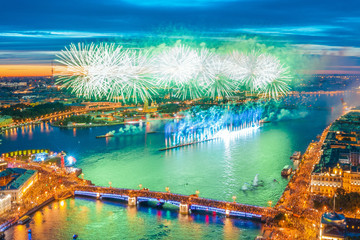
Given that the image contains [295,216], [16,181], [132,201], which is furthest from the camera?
[16,181]

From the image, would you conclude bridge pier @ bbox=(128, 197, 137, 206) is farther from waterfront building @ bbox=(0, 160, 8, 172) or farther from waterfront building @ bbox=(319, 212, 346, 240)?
waterfront building @ bbox=(0, 160, 8, 172)

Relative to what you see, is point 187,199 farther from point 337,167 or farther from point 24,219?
point 337,167

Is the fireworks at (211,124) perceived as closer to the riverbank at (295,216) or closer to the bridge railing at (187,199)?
the bridge railing at (187,199)

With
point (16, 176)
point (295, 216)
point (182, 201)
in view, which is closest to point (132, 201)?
point (182, 201)

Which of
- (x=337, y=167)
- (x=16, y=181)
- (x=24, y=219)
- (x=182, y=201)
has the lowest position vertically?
(x=24, y=219)

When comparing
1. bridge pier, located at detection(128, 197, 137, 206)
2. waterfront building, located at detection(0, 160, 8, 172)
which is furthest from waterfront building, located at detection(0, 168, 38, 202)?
bridge pier, located at detection(128, 197, 137, 206)

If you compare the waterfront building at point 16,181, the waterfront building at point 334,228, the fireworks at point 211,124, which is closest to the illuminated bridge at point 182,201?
the waterfront building at point 16,181

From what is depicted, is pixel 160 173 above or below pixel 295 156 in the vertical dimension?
below
